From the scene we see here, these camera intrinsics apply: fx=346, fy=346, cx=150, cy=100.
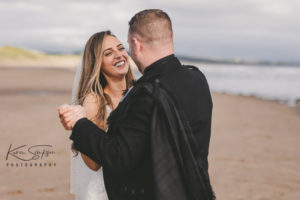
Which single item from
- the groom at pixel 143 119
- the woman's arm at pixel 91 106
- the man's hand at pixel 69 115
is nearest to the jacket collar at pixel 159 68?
the groom at pixel 143 119

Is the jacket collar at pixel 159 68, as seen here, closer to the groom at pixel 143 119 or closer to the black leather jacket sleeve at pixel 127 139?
the groom at pixel 143 119

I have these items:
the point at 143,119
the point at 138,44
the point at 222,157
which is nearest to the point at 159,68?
the point at 138,44

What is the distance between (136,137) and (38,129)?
29.5 ft

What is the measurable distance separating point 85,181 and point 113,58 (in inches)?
46.3

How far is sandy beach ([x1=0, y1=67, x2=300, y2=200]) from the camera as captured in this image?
601cm

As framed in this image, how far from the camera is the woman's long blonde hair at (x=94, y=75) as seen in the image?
2.96 m

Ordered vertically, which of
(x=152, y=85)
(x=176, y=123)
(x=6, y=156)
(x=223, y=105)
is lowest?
(x=223, y=105)

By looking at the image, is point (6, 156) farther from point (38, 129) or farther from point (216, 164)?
point (216, 164)

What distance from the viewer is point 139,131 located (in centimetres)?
178

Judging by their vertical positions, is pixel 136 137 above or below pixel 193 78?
below

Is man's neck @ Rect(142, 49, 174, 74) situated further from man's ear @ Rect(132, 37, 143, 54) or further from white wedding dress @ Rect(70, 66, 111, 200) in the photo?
white wedding dress @ Rect(70, 66, 111, 200)

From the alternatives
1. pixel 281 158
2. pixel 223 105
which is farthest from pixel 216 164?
pixel 223 105

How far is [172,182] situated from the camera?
1839 millimetres

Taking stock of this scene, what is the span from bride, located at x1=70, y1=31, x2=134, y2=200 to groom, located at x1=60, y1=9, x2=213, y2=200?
0.92 metres
